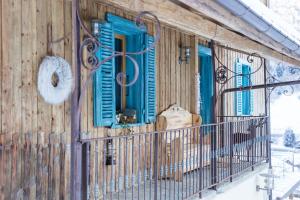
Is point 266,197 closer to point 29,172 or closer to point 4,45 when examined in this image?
point 29,172

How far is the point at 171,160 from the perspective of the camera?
5.21m

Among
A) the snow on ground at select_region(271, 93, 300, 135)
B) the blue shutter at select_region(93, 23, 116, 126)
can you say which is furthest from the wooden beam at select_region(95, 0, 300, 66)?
the snow on ground at select_region(271, 93, 300, 135)

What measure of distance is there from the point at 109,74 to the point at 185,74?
7.79 feet

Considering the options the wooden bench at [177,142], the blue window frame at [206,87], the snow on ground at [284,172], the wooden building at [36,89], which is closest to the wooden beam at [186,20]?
the wooden building at [36,89]

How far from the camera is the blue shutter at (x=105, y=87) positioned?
14.9 ft

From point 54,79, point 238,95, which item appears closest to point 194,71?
point 238,95

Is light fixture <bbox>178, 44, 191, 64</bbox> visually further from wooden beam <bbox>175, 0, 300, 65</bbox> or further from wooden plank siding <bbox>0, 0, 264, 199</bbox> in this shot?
wooden plank siding <bbox>0, 0, 264, 199</bbox>

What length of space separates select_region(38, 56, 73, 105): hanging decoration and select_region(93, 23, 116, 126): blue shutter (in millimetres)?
473

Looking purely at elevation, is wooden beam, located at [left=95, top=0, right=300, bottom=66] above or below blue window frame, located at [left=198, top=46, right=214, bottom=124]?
above

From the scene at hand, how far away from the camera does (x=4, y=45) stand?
3.42 meters

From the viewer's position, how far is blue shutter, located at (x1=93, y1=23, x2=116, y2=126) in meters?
4.55

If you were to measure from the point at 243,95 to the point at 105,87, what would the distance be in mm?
6517

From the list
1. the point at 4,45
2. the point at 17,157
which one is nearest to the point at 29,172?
the point at 17,157

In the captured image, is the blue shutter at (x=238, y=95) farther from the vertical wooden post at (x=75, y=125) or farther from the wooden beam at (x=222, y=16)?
the vertical wooden post at (x=75, y=125)
